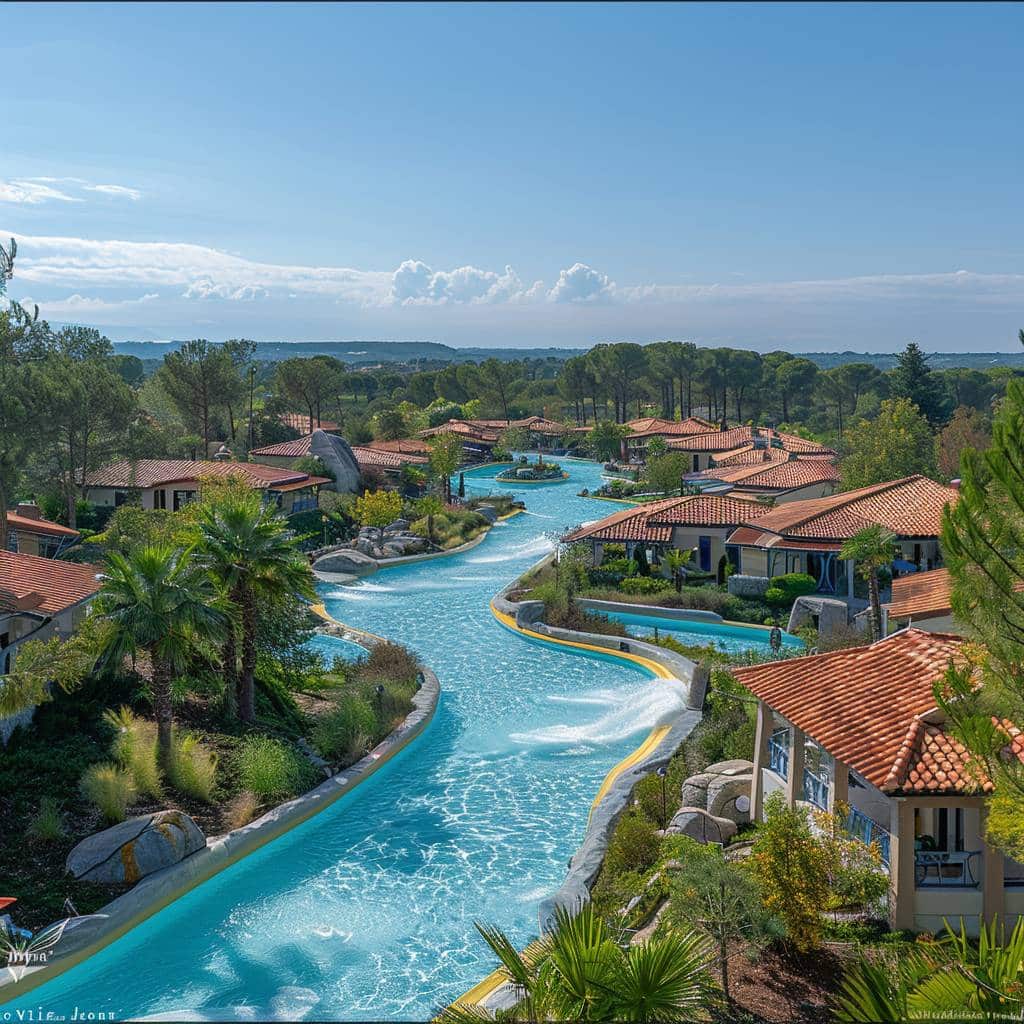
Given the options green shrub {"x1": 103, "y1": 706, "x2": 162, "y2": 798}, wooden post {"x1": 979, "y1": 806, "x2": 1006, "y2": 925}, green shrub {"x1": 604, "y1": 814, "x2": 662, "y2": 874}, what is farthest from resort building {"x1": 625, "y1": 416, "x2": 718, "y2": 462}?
wooden post {"x1": 979, "y1": 806, "x2": 1006, "y2": 925}

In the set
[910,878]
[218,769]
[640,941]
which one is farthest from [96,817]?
[910,878]

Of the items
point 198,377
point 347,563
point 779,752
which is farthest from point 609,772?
point 198,377

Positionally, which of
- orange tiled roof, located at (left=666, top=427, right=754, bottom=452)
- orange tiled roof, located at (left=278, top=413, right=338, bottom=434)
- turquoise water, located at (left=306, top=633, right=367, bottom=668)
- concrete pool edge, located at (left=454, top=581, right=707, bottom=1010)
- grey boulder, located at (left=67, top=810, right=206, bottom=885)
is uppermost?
orange tiled roof, located at (left=278, top=413, right=338, bottom=434)

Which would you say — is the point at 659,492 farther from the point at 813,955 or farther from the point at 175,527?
the point at 813,955

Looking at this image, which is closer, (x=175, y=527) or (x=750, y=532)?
(x=175, y=527)

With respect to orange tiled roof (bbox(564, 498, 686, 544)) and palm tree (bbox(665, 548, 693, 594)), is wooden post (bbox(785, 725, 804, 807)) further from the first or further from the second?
orange tiled roof (bbox(564, 498, 686, 544))

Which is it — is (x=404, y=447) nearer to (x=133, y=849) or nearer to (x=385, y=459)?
(x=385, y=459)

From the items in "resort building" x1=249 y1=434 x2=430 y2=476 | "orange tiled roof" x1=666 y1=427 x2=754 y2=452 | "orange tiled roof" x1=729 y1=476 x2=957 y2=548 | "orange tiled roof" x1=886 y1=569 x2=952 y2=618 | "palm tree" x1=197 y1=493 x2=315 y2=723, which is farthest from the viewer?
"orange tiled roof" x1=666 y1=427 x2=754 y2=452
